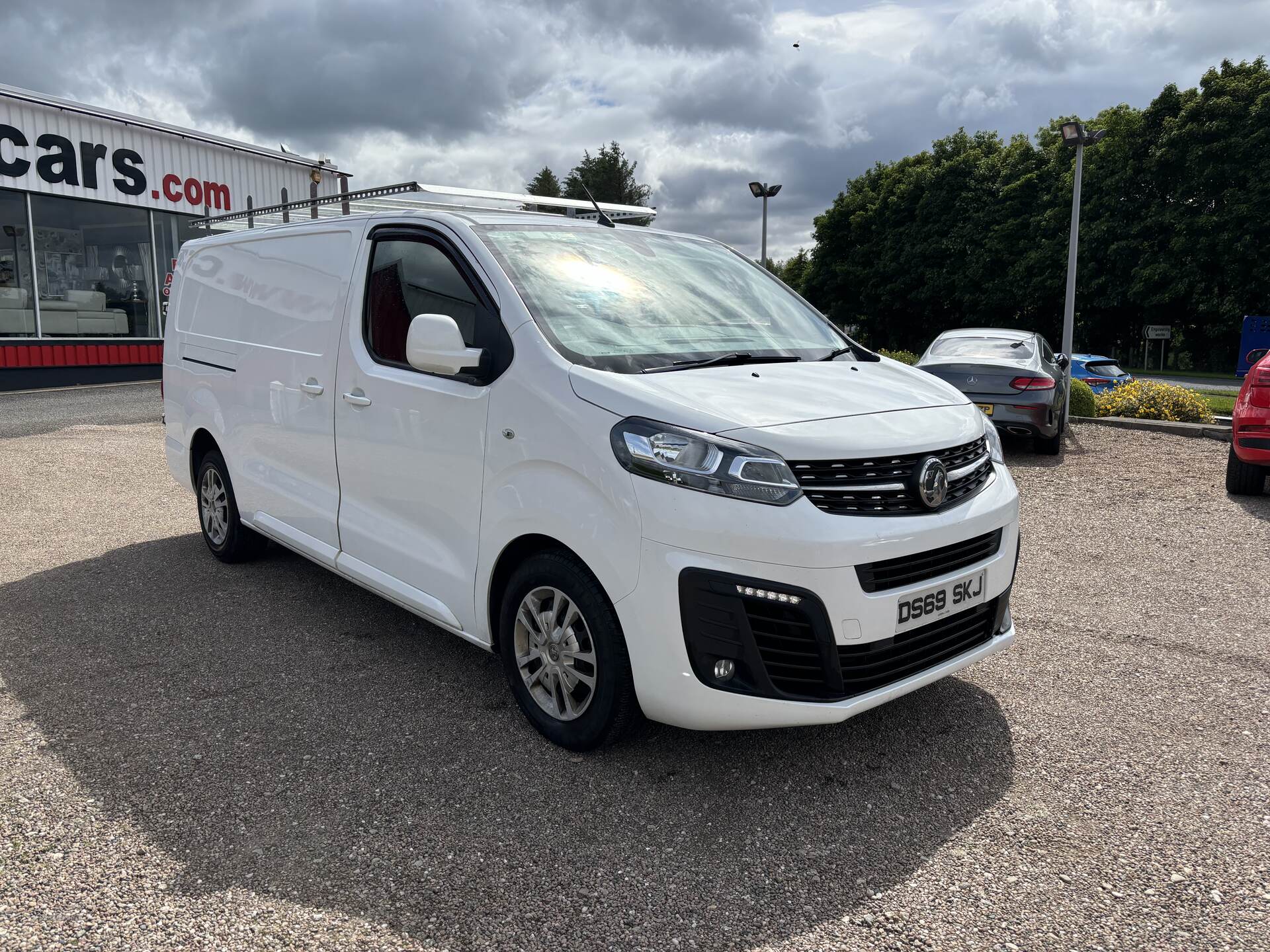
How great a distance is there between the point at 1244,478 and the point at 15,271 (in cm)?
2003

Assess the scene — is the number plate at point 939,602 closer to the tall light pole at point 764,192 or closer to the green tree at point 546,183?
the tall light pole at point 764,192

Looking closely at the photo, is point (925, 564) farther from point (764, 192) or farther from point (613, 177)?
point (613, 177)

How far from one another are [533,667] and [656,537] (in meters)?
0.91

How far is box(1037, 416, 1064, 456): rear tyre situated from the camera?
33.9 ft

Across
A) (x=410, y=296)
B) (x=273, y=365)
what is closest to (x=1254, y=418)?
(x=410, y=296)

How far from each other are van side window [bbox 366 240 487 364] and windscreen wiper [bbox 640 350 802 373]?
66 cm

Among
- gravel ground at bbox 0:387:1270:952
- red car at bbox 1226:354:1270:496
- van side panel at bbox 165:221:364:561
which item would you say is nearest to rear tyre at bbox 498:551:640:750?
gravel ground at bbox 0:387:1270:952

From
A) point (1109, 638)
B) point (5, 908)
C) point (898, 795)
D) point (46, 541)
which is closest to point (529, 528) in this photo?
point (898, 795)

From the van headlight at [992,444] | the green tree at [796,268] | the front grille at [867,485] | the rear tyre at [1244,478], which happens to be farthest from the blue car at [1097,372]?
the green tree at [796,268]

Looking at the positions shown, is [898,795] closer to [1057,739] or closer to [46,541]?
[1057,739]

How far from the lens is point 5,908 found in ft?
8.30

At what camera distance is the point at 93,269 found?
19688 mm

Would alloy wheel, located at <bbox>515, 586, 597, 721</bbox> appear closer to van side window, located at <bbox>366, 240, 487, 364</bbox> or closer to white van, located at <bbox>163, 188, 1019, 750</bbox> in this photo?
white van, located at <bbox>163, 188, 1019, 750</bbox>

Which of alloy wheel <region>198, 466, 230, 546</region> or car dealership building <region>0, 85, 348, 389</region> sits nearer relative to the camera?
alloy wheel <region>198, 466, 230, 546</region>
